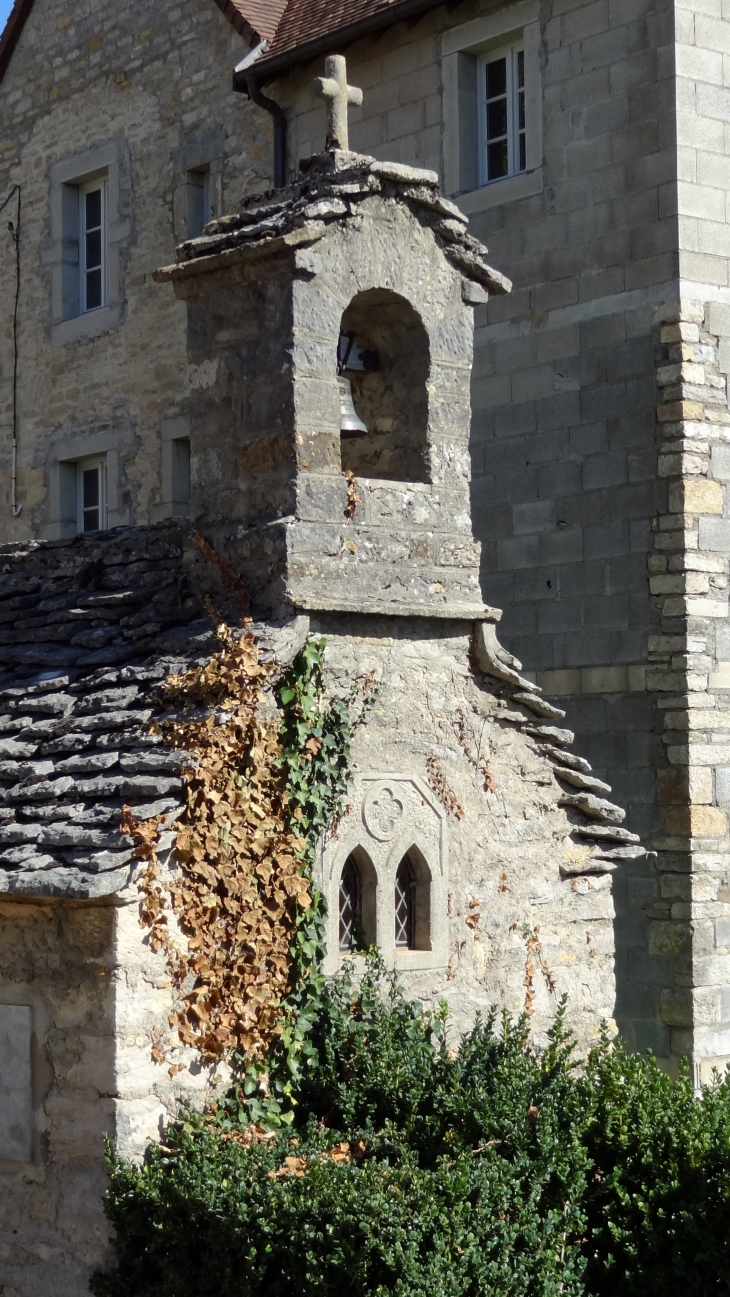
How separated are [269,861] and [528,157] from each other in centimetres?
596

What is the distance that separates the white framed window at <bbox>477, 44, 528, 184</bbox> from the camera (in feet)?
35.8

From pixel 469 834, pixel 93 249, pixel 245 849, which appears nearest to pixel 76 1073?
pixel 245 849

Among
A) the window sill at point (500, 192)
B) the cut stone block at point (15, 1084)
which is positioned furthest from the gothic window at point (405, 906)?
the window sill at point (500, 192)

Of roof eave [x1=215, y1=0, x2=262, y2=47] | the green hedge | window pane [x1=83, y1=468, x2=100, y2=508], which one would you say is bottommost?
the green hedge

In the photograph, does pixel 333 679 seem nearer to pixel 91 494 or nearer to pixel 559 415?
pixel 559 415

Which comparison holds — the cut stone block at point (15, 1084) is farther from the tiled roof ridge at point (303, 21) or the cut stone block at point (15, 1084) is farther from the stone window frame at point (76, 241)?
the stone window frame at point (76, 241)

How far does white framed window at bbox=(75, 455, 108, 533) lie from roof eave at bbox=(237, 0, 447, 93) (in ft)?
11.6

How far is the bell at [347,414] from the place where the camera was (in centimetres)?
712

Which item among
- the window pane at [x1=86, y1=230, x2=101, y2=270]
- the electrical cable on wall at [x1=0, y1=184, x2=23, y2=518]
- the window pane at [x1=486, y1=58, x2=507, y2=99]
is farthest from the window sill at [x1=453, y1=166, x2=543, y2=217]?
the electrical cable on wall at [x1=0, y1=184, x2=23, y2=518]

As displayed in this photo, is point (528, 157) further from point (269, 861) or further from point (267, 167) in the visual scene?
point (269, 861)

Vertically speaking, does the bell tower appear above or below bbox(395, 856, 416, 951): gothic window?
above

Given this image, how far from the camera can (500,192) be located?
10.7 metres

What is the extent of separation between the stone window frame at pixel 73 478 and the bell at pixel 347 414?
23.4 feet

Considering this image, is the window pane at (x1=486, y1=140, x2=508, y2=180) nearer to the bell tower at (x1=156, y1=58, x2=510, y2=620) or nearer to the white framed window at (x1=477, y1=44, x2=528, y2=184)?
the white framed window at (x1=477, y1=44, x2=528, y2=184)
